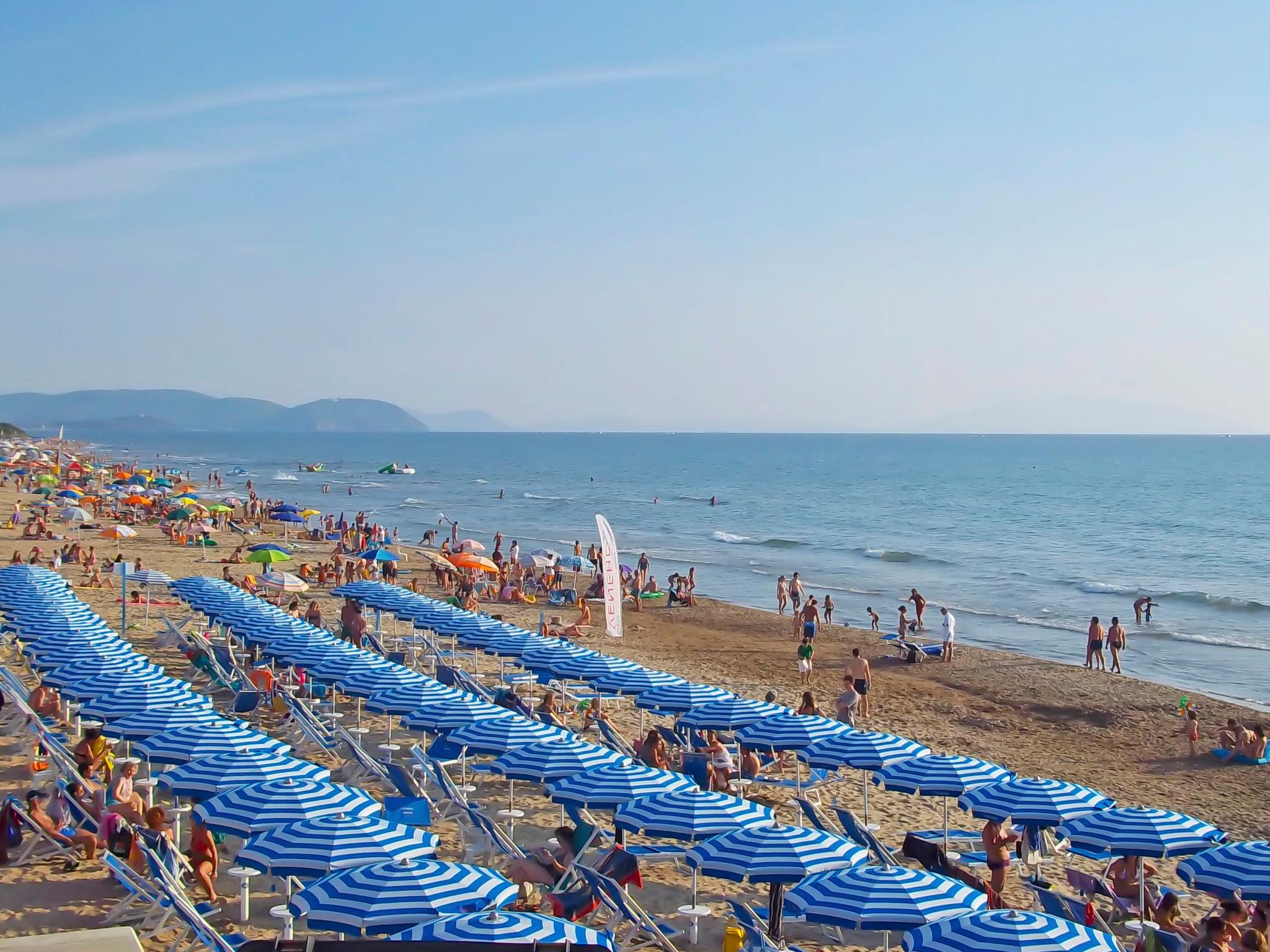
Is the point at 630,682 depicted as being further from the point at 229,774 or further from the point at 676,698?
the point at 229,774

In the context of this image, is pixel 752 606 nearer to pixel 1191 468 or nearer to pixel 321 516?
pixel 321 516

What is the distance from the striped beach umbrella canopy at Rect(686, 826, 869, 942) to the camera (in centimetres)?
738

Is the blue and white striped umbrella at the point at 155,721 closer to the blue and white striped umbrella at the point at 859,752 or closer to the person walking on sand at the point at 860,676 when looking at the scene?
the blue and white striped umbrella at the point at 859,752

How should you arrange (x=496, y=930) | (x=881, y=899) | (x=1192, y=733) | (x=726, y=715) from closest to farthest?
1. (x=496, y=930)
2. (x=881, y=899)
3. (x=726, y=715)
4. (x=1192, y=733)

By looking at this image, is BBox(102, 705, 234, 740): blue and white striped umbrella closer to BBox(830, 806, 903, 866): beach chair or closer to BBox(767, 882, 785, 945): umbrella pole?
BBox(767, 882, 785, 945): umbrella pole

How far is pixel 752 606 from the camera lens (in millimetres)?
31047

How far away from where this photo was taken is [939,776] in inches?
393

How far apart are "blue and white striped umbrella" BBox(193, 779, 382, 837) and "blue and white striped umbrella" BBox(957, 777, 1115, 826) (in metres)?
4.97

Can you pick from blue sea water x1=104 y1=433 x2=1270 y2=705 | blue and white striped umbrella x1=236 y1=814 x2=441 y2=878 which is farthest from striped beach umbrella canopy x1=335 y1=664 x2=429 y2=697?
blue sea water x1=104 y1=433 x2=1270 y2=705

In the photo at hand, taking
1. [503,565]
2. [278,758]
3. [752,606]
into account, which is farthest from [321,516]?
[278,758]

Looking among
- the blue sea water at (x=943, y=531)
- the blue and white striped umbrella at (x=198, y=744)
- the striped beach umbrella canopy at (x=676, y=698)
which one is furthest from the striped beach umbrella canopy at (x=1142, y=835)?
the blue sea water at (x=943, y=531)

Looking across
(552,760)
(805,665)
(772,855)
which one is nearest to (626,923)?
(772,855)

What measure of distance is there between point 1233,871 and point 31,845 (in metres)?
9.06

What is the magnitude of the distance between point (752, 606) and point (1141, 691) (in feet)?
40.8
